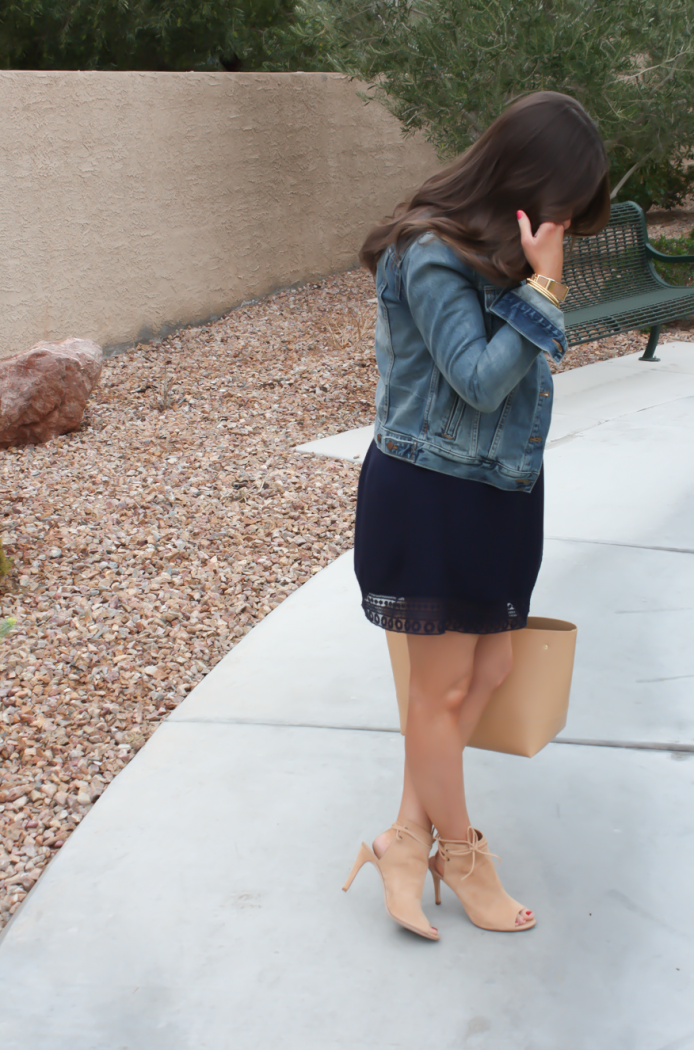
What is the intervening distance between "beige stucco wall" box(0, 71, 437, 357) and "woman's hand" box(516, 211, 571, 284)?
19.9 feet

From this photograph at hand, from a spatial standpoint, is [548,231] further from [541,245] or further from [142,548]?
[142,548]

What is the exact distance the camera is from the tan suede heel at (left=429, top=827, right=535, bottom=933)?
2.05m

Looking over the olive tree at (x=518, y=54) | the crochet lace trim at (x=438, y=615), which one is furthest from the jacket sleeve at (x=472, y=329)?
the olive tree at (x=518, y=54)

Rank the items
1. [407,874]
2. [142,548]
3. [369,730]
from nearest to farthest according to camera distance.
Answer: [407,874], [369,730], [142,548]

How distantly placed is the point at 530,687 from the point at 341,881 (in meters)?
0.66

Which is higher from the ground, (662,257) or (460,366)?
(460,366)

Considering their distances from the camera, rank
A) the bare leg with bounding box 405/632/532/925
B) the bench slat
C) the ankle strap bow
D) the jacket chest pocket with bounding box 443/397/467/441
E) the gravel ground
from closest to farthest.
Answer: the jacket chest pocket with bounding box 443/397/467/441, the bare leg with bounding box 405/632/532/925, the ankle strap bow, the gravel ground, the bench slat

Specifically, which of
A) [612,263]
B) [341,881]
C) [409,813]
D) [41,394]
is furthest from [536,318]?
[612,263]

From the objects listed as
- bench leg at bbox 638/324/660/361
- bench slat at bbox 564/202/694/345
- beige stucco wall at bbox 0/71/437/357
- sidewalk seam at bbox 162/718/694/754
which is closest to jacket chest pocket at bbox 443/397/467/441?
sidewalk seam at bbox 162/718/694/754

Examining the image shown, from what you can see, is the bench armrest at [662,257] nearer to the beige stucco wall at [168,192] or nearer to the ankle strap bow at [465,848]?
the beige stucco wall at [168,192]

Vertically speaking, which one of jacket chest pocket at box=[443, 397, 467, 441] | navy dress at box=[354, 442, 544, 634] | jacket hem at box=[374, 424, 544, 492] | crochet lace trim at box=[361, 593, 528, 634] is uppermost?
jacket chest pocket at box=[443, 397, 467, 441]

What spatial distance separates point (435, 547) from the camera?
1829 mm

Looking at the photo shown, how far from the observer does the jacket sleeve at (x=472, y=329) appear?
65.6 inches

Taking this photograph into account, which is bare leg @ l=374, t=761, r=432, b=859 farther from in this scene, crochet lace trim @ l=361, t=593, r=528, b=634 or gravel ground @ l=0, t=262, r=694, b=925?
gravel ground @ l=0, t=262, r=694, b=925
